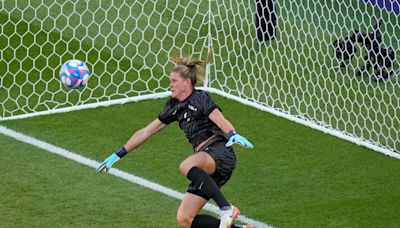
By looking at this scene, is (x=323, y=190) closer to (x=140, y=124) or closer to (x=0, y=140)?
(x=140, y=124)

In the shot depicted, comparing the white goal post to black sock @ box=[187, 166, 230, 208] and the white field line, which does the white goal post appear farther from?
black sock @ box=[187, 166, 230, 208]

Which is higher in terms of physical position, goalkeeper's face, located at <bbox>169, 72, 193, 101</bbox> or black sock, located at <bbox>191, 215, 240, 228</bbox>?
goalkeeper's face, located at <bbox>169, 72, 193, 101</bbox>

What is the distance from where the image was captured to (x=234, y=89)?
12609 mm

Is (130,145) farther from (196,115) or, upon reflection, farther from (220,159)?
(220,159)

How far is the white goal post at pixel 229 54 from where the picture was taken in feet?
39.8

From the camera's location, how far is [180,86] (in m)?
8.43

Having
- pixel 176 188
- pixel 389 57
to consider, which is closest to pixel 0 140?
pixel 176 188

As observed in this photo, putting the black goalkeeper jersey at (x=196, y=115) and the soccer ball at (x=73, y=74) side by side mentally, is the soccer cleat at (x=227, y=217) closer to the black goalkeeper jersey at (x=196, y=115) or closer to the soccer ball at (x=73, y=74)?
the black goalkeeper jersey at (x=196, y=115)

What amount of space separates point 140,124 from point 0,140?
1.54 meters

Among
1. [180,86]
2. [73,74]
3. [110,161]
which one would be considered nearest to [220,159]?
[180,86]

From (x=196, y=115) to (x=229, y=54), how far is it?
4.69 metres

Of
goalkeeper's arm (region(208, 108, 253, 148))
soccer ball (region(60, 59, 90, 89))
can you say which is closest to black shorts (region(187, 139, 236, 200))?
goalkeeper's arm (region(208, 108, 253, 148))

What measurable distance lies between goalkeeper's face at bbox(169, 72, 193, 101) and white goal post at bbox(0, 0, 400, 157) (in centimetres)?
350

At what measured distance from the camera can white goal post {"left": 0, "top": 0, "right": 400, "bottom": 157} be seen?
12.1 meters
